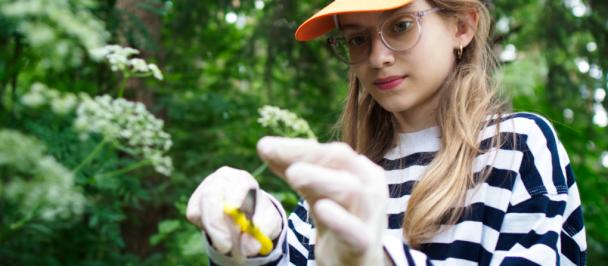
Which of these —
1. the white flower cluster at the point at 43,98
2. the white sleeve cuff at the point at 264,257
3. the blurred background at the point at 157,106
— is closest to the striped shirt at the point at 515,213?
the white sleeve cuff at the point at 264,257

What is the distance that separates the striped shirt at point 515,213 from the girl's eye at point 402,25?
32cm

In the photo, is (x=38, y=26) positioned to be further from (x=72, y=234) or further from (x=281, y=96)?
(x=281, y=96)

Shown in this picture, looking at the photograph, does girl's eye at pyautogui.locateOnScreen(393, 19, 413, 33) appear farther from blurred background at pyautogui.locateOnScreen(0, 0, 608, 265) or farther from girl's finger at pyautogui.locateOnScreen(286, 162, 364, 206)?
girl's finger at pyautogui.locateOnScreen(286, 162, 364, 206)

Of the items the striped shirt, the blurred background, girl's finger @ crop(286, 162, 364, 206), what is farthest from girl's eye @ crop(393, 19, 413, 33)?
girl's finger @ crop(286, 162, 364, 206)

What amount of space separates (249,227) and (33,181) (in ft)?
3.39

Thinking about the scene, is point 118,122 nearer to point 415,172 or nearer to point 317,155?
point 415,172

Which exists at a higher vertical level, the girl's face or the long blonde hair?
the girl's face

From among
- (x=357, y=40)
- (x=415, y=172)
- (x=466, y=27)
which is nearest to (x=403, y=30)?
(x=357, y=40)

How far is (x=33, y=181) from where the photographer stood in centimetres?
184

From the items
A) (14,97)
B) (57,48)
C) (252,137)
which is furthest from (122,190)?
(57,48)

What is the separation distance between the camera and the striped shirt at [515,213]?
1.25 metres

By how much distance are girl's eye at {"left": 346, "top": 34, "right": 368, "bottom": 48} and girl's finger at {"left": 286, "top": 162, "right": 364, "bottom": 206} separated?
0.74 meters

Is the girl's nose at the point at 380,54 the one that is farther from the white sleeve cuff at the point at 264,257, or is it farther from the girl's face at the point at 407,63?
the white sleeve cuff at the point at 264,257

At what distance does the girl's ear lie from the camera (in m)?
1.68
